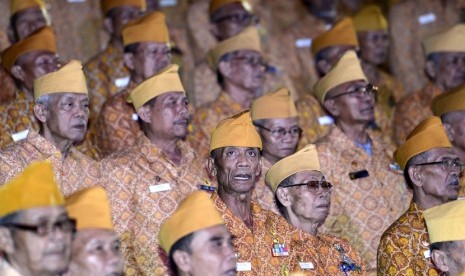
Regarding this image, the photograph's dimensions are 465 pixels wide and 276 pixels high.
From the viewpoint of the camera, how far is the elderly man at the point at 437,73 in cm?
891

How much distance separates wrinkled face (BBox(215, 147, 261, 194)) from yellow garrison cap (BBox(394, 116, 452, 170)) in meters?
1.10

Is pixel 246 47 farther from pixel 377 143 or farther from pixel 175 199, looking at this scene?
pixel 175 199

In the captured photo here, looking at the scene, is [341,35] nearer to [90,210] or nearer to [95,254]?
[90,210]

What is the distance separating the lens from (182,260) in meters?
5.50

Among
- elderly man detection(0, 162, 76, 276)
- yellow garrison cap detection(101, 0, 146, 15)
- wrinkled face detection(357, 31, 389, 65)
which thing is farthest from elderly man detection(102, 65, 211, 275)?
wrinkled face detection(357, 31, 389, 65)

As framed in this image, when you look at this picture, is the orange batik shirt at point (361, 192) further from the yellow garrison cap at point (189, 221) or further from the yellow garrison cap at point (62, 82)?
the yellow garrison cap at point (189, 221)

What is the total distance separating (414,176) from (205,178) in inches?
54.5

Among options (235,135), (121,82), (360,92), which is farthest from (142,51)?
(235,135)

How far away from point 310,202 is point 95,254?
191cm

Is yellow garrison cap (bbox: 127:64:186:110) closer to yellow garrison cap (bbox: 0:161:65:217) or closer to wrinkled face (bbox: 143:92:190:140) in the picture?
wrinkled face (bbox: 143:92:190:140)

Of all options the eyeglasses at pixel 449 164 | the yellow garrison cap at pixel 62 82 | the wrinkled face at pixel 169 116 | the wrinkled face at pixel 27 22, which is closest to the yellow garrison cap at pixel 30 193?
the yellow garrison cap at pixel 62 82

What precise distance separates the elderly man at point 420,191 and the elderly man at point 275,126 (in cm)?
75

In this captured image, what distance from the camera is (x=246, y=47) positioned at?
853 cm

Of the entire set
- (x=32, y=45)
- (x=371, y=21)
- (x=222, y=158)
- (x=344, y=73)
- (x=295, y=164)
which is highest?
(x=371, y=21)
